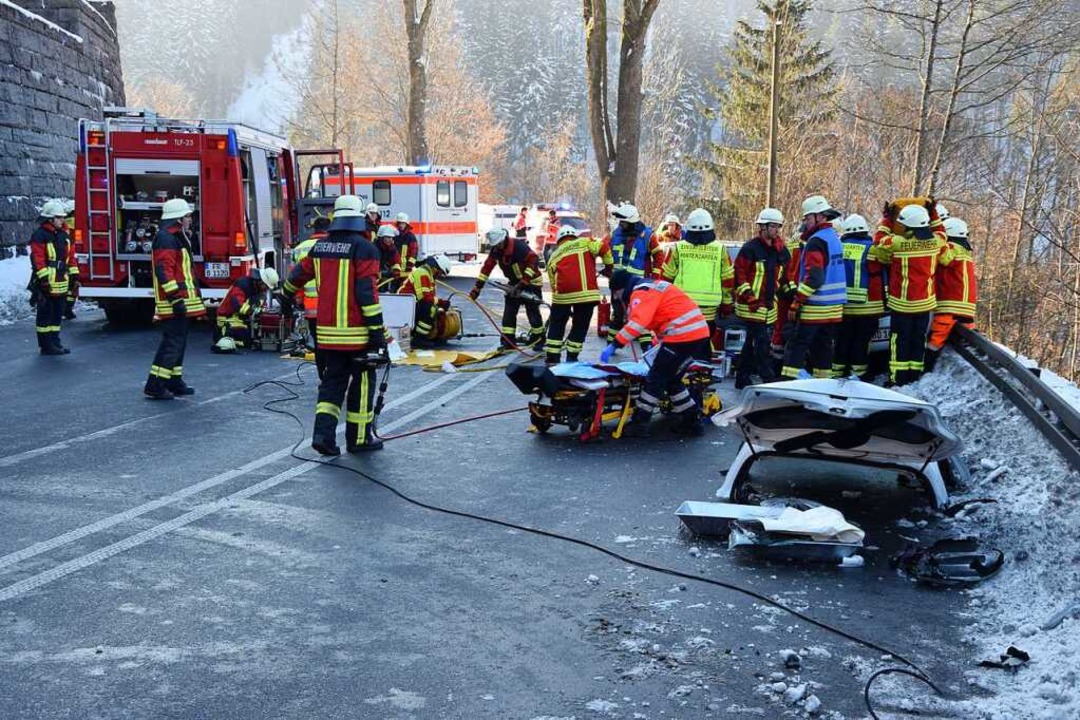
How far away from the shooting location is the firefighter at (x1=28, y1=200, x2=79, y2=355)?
42.8ft

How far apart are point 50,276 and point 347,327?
678 cm

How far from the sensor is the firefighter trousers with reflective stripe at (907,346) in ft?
34.8

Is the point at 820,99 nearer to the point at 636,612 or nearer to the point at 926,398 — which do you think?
the point at 926,398

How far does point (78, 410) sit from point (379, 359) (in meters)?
3.39

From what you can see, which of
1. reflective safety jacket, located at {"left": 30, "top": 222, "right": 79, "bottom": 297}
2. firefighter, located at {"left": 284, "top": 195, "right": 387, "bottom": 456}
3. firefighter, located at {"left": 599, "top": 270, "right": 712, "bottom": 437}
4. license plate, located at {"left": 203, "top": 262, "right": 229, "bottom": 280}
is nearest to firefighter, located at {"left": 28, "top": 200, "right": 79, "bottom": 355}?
reflective safety jacket, located at {"left": 30, "top": 222, "right": 79, "bottom": 297}

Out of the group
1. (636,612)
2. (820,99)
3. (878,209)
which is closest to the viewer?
(636,612)

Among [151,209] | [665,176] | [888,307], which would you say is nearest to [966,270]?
[888,307]

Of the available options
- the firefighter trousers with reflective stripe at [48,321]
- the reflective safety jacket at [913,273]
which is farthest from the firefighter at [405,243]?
the reflective safety jacket at [913,273]

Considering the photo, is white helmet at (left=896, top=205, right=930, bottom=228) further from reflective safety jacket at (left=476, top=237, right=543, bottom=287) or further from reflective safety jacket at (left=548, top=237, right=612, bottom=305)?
reflective safety jacket at (left=476, top=237, right=543, bottom=287)

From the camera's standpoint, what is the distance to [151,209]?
604 inches

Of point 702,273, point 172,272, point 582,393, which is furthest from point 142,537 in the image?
point 702,273

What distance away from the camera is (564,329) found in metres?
12.5

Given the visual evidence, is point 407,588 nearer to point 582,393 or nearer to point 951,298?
point 582,393

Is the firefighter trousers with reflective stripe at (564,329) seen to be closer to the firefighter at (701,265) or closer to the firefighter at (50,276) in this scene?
the firefighter at (701,265)
